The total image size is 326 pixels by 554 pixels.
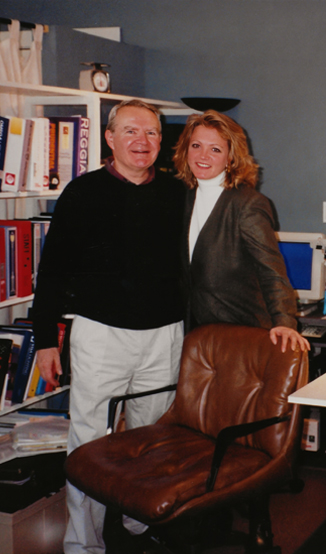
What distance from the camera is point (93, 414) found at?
231cm

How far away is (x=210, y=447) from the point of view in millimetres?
2150

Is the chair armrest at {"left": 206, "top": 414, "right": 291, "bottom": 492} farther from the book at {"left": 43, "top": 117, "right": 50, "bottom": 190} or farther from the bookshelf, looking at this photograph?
the book at {"left": 43, "top": 117, "right": 50, "bottom": 190}

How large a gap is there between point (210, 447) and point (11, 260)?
1085 mm

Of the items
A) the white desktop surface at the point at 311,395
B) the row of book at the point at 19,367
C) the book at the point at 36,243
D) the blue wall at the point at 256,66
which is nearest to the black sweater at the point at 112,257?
the row of book at the point at 19,367

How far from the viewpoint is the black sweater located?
2254 millimetres

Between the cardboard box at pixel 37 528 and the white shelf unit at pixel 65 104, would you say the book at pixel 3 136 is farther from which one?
the cardboard box at pixel 37 528

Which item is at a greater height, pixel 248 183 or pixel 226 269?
pixel 248 183

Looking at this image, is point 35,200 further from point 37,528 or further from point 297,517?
point 297,517

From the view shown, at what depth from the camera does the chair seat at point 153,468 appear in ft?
6.07

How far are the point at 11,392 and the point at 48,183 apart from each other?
2.93 ft

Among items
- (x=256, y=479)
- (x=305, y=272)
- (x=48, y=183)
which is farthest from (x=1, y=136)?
(x=305, y=272)

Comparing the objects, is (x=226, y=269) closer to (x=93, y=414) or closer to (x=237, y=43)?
(x=93, y=414)

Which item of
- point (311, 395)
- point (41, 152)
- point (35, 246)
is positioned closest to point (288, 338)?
point (311, 395)

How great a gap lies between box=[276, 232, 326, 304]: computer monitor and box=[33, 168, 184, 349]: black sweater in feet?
4.15
